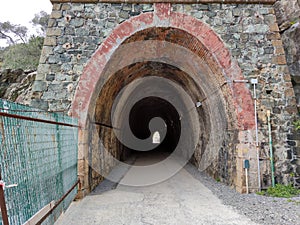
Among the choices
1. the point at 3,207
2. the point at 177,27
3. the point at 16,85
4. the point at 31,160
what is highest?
the point at 177,27

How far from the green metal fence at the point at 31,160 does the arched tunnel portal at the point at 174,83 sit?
146 cm

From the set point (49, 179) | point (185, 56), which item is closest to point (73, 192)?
point (49, 179)

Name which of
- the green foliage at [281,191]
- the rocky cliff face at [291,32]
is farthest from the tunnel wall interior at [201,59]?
the rocky cliff face at [291,32]

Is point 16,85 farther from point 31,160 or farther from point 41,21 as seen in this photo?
point 41,21

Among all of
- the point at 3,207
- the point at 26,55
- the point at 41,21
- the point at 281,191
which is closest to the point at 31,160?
the point at 3,207

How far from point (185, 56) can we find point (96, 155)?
3752 millimetres

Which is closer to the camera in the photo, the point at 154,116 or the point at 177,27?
the point at 177,27

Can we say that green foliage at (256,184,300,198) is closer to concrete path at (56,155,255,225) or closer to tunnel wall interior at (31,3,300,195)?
tunnel wall interior at (31,3,300,195)

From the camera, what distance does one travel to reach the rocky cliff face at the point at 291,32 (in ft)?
21.9

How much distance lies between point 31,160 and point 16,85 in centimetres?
697

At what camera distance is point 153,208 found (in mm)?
5152

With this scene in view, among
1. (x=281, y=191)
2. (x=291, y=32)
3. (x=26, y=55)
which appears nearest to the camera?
(x=281, y=191)

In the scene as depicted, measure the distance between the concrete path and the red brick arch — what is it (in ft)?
6.82

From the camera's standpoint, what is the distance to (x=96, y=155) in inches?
275
